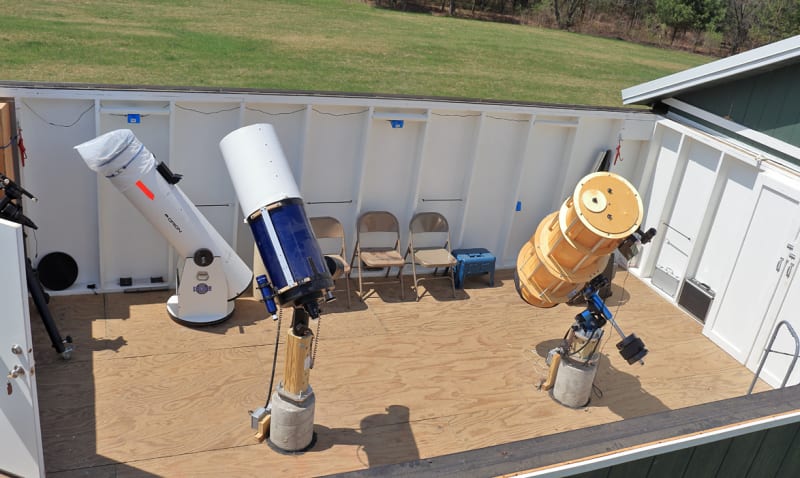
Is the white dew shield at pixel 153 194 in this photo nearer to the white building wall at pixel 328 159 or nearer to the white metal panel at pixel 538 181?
the white building wall at pixel 328 159

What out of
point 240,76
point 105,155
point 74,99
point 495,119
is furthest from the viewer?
point 240,76

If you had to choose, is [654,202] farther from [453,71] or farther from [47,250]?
[453,71]

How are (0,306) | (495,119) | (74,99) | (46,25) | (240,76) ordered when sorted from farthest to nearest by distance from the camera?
(46,25) < (240,76) < (495,119) < (74,99) < (0,306)

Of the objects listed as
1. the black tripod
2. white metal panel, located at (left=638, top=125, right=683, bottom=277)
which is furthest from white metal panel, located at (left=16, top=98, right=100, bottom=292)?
white metal panel, located at (left=638, top=125, right=683, bottom=277)

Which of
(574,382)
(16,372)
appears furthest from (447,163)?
(16,372)

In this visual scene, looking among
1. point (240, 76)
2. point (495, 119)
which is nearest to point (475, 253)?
point (495, 119)

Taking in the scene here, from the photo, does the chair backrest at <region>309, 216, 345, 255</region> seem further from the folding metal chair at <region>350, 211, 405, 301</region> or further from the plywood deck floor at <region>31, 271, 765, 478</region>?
the plywood deck floor at <region>31, 271, 765, 478</region>

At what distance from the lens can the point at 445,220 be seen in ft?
29.3

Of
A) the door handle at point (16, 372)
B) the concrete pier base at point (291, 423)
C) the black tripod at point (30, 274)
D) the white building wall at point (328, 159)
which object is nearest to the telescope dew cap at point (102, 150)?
the black tripod at point (30, 274)

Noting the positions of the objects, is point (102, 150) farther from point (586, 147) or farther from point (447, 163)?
point (586, 147)

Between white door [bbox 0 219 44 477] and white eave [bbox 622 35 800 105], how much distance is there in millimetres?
7182

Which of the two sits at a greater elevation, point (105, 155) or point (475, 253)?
point (105, 155)

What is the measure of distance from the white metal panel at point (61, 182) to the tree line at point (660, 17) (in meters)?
24.9

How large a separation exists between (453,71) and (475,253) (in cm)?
1298
